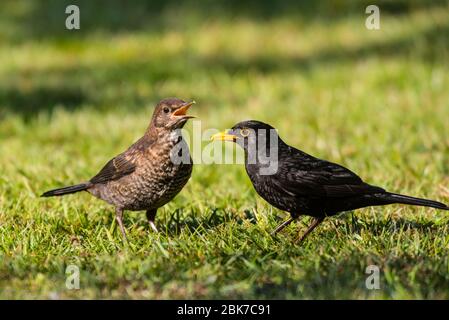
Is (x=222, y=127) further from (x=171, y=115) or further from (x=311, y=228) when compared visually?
(x=311, y=228)

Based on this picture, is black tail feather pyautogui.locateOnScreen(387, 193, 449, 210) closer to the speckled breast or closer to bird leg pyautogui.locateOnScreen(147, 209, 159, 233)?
the speckled breast

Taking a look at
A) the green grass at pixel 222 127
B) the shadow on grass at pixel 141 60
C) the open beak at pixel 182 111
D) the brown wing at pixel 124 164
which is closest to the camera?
the green grass at pixel 222 127

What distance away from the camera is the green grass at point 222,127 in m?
4.95

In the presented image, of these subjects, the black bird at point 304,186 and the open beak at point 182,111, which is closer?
the black bird at point 304,186

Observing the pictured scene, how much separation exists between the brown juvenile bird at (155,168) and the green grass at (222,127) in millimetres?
246

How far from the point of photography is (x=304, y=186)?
220 inches

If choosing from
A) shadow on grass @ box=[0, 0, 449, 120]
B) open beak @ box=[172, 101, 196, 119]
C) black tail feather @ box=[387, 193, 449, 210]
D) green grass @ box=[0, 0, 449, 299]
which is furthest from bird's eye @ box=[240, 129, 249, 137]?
shadow on grass @ box=[0, 0, 449, 120]

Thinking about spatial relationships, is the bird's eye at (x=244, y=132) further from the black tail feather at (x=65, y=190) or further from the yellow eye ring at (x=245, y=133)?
the black tail feather at (x=65, y=190)

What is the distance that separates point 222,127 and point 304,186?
4659mm

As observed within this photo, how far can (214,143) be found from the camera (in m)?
9.50

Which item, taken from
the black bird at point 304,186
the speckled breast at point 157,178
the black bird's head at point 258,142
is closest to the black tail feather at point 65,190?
the speckled breast at point 157,178

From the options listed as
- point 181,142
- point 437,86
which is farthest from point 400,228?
point 437,86

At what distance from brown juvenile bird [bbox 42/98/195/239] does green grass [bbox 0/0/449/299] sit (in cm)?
25

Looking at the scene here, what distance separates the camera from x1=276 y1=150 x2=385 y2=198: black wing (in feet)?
18.3
